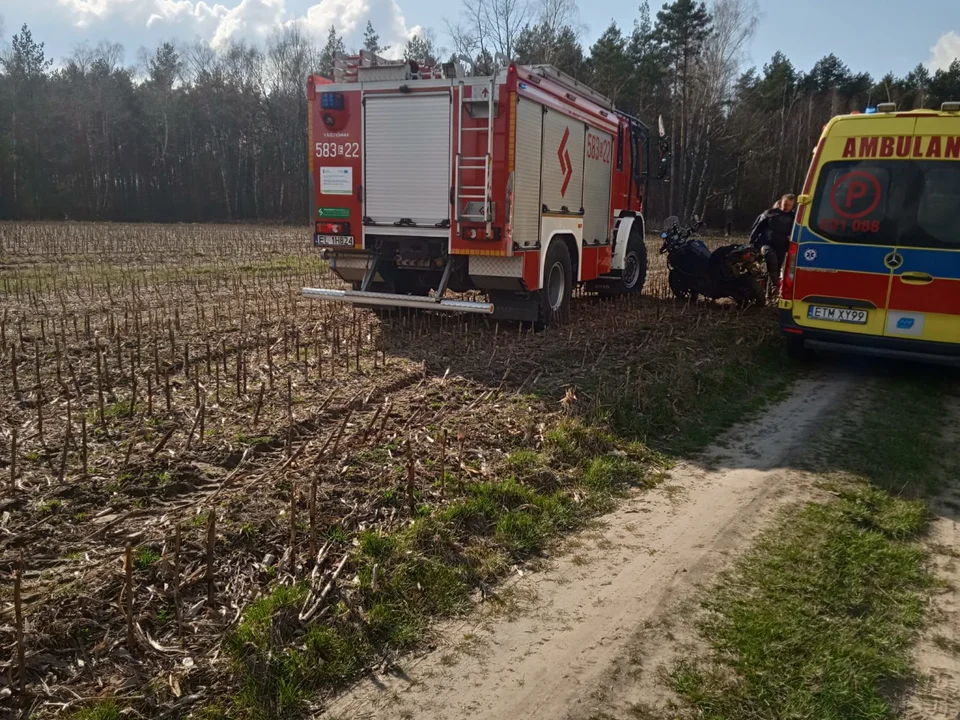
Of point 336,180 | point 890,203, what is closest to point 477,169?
point 336,180

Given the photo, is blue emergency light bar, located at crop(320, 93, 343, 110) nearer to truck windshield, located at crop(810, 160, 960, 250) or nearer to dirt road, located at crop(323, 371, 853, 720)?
truck windshield, located at crop(810, 160, 960, 250)

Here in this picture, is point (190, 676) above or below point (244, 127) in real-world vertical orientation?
below

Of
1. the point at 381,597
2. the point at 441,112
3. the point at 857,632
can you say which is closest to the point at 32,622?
the point at 381,597

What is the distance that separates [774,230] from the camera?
11.1 m

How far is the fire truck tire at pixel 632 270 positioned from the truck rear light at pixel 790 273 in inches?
174

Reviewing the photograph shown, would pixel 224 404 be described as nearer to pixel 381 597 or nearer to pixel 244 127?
pixel 381 597

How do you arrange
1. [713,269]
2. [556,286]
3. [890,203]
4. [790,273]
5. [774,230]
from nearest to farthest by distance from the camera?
[890,203], [790,273], [556,286], [774,230], [713,269]

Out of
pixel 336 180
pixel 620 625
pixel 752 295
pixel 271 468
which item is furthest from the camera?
pixel 752 295

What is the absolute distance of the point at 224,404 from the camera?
5.78 m

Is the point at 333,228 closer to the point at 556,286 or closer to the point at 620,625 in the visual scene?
the point at 556,286

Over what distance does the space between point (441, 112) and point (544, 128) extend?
1321mm

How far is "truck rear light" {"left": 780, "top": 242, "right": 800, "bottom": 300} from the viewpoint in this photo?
7832 millimetres

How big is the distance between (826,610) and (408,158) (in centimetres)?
664

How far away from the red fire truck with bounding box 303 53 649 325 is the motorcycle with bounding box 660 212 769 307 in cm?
294
